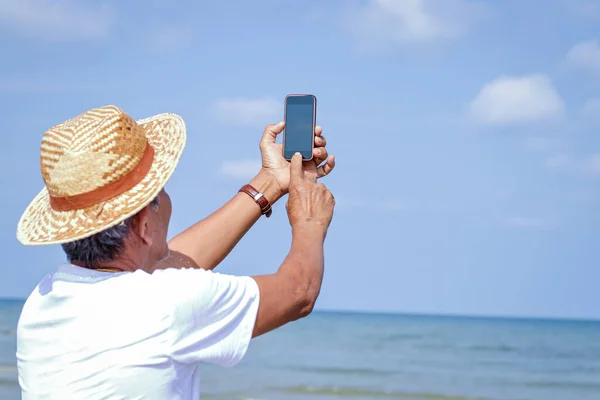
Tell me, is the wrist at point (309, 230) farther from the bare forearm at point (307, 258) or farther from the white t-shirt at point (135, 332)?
the white t-shirt at point (135, 332)

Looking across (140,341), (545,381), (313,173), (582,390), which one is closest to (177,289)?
(140,341)

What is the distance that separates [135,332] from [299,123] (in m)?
1.04

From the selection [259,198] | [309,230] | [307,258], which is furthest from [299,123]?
[307,258]

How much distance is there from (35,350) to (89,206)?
32 cm

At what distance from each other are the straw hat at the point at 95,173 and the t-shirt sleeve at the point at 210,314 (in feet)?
0.60

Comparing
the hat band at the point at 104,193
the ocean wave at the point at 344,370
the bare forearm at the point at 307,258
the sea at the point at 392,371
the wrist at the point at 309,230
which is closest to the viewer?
the hat band at the point at 104,193

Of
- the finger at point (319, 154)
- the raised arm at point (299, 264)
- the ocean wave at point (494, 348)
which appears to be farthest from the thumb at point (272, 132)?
the ocean wave at point (494, 348)

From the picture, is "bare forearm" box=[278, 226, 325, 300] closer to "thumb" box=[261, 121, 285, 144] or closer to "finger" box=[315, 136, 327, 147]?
"finger" box=[315, 136, 327, 147]

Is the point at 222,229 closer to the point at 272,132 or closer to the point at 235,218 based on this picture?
the point at 235,218

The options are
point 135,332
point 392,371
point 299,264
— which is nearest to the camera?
point 135,332

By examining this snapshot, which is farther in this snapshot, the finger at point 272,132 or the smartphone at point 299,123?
the finger at point 272,132

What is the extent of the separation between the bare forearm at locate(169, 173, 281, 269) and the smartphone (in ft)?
0.43

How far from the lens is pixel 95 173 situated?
172 centimetres

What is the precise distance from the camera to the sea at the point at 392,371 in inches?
480
